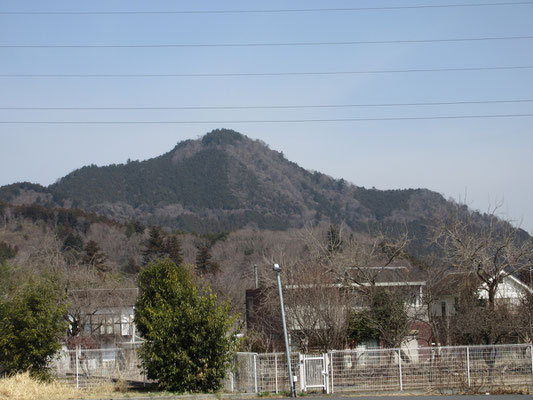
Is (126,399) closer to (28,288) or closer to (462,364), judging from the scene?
(28,288)

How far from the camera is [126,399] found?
72.9 ft

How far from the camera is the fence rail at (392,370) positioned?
23594 mm

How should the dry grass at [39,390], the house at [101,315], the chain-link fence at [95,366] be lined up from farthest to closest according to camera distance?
1. the house at [101,315]
2. the chain-link fence at [95,366]
3. the dry grass at [39,390]

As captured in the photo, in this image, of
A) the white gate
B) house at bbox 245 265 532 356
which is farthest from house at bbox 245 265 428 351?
the white gate

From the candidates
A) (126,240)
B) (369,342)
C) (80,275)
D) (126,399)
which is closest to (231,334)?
(126,399)

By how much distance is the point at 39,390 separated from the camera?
22.5 metres

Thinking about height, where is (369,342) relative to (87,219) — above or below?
below

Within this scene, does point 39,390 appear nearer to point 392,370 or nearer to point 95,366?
point 95,366

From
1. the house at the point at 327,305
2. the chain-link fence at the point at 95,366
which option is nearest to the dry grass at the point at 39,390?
the chain-link fence at the point at 95,366

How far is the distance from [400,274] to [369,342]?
15.5 feet

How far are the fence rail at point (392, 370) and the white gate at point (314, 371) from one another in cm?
4

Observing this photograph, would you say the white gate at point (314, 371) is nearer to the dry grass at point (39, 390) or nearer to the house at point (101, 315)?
the dry grass at point (39, 390)

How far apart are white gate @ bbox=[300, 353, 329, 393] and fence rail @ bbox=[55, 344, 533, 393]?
36mm

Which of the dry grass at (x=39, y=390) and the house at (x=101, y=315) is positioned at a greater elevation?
the house at (x=101, y=315)
